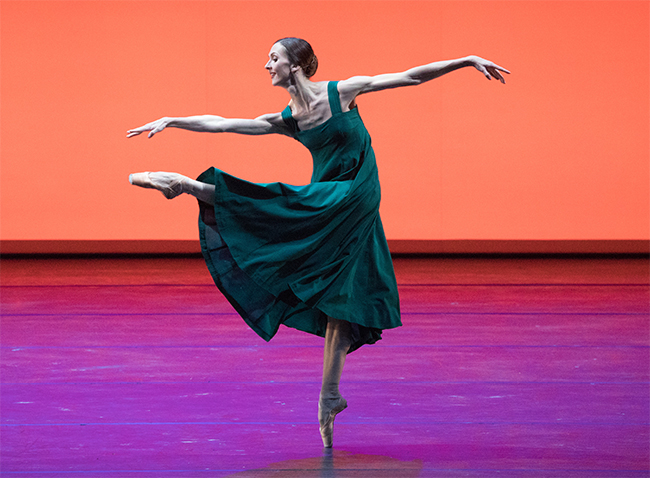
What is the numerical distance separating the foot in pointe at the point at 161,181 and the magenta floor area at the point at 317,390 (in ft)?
2.24

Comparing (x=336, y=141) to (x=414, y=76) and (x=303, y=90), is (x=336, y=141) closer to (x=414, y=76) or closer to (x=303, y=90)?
(x=303, y=90)

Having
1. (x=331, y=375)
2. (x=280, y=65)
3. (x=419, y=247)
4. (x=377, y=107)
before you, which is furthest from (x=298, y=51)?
(x=419, y=247)

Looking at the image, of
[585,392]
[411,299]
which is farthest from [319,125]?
[411,299]

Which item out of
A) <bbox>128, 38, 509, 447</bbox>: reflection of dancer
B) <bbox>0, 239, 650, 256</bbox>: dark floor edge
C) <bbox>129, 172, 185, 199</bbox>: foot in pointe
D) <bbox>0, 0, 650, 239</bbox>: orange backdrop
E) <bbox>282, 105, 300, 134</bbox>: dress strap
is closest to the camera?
<bbox>129, 172, 185, 199</bbox>: foot in pointe

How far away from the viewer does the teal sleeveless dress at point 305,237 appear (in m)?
1.96

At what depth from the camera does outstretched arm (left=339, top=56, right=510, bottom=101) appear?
74.0 inches

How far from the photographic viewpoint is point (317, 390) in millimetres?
2586

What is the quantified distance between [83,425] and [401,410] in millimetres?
937

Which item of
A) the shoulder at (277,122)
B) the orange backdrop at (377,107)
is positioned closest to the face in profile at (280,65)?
the shoulder at (277,122)

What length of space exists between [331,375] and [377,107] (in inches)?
172

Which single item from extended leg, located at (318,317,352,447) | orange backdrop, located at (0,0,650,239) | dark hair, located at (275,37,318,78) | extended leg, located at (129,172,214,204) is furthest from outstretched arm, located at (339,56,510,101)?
orange backdrop, located at (0,0,650,239)

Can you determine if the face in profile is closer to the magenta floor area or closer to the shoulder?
the shoulder

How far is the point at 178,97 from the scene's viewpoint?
6.15 meters

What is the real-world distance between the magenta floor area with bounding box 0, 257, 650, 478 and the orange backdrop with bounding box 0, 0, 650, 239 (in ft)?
5.86
